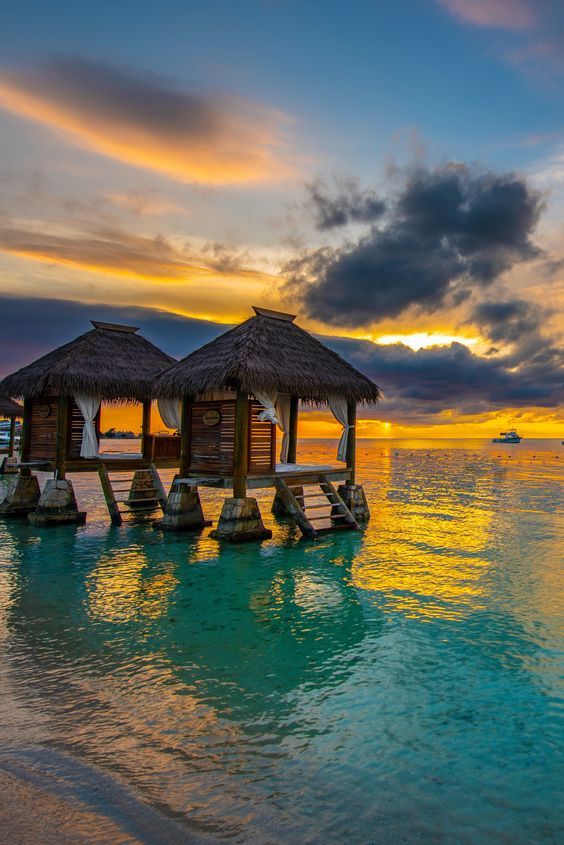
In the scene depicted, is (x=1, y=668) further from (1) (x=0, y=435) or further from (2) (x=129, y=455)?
(1) (x=0, y=435)

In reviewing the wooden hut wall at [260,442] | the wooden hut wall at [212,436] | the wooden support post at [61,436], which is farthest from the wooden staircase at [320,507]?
the wooden support post at [61,436]

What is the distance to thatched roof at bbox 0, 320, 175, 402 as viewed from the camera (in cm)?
1478

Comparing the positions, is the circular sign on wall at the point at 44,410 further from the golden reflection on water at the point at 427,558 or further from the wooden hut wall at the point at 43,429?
the golden reflection on water at the point at 427,558

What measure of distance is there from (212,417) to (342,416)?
3.96m

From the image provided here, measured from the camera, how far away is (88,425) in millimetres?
15227

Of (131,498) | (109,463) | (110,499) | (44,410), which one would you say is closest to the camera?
(110,499)

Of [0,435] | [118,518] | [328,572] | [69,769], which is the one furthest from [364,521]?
[0,435]

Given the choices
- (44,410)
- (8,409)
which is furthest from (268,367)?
(8,409)

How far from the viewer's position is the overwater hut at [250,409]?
1261 cm

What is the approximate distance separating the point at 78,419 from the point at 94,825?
13.7 m

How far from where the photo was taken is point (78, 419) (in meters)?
15.9

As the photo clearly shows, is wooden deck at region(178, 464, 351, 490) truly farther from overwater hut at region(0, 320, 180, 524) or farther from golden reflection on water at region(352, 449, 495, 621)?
overwater hut at region(0, 320, 180, 524)

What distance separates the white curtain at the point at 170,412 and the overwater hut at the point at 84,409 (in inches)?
19.1

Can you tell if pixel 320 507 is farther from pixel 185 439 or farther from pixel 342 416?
pixel 185 439
